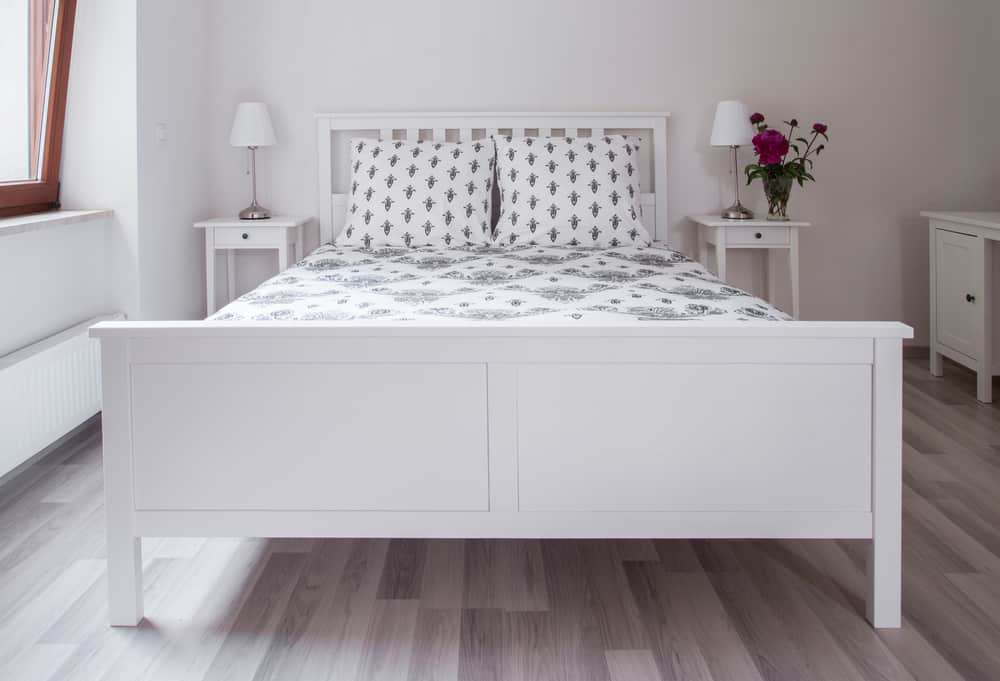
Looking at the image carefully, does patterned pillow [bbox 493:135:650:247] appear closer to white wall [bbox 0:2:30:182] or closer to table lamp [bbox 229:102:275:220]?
table lamp [bbox 229:102:275:220]

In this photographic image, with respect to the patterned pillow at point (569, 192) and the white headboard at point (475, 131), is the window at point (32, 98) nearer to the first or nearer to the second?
the white headboard at point (475, 131)

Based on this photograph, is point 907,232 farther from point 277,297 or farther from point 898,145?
point 277,297

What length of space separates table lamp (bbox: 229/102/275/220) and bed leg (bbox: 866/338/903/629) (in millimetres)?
2961

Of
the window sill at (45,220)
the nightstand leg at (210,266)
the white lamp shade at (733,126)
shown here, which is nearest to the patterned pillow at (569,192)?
the white lamp shade at (733,126)

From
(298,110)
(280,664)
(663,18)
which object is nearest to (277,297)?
(280,664)

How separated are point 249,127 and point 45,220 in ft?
3.95

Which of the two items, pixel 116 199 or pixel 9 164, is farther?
pixel 116 199

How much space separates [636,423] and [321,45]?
300cm

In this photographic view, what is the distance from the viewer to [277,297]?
9.15ft

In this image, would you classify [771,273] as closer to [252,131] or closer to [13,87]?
[252,131]

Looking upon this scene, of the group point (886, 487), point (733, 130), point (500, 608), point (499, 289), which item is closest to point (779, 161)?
point (733, 130)

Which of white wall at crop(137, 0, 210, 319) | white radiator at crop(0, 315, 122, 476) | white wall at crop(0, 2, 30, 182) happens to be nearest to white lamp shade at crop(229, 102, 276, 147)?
white wall at crop(137, 0, 210, 319)

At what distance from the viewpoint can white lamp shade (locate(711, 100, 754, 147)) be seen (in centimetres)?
427

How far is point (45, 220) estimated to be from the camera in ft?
10.6
